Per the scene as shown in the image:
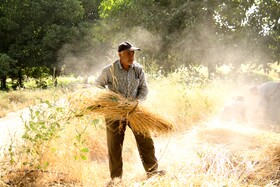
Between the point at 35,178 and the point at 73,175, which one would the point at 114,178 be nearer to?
the point at 73,175

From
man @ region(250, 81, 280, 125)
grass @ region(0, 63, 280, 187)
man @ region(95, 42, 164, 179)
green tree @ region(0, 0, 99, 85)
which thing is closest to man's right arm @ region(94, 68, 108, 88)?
man @ region(95, 42, 164, 179)

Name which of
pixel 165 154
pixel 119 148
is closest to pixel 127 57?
pixel 119 148

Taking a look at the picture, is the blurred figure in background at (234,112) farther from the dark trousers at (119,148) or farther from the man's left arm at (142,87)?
the man's left arm at (142,87)

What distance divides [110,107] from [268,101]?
5223mm

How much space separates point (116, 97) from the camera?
11.9 ft

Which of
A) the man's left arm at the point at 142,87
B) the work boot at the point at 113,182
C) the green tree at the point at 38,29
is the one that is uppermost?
the green tree at the point at 38,29

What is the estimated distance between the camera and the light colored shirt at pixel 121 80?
386 centimetres

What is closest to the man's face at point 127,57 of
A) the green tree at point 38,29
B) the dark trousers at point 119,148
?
the dark trousers at point 119,148

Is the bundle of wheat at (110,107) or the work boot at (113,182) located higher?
the bundle of wheat at (110,107)

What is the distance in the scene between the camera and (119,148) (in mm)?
4043

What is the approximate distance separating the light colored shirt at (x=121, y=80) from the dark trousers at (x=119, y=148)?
1.21ft

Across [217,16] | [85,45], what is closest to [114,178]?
[217,16]

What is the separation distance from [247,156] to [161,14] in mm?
11102

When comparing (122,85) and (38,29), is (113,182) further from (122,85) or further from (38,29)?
(38,29)
